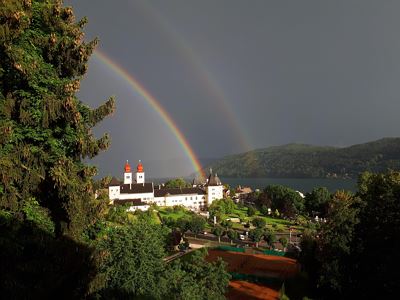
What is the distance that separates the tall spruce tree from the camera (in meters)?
8.01

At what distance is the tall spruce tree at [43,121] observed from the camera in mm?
8008

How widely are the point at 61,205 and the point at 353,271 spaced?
18.0 m

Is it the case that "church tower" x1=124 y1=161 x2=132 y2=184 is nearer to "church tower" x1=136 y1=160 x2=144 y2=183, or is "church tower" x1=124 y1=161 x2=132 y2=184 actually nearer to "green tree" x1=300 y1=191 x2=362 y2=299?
"church tower" x1=136 y1=160 x2=144 y2=183

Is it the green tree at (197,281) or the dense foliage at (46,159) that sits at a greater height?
the dense foliage at (46,159)

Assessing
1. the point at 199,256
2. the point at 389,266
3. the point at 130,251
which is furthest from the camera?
the point at 199,256

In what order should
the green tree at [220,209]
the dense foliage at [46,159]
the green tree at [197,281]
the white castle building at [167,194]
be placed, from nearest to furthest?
1. the dense foliage at [46,159]
2. the green tree at [197,281]
3. the green tree at [220,209]
4. the white castle building at [167,194]

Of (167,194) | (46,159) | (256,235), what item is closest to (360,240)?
(46,159)

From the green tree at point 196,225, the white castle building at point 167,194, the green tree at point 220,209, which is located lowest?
the green tree at point 196,225

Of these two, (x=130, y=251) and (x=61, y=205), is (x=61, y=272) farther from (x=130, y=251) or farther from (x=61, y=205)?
(x=130, y=251)

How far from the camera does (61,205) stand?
29.1 feet

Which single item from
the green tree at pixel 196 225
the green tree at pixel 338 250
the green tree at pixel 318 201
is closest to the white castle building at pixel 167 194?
the green tree at pixel 318 201

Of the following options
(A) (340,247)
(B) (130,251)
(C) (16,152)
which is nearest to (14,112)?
(C) (16,152)

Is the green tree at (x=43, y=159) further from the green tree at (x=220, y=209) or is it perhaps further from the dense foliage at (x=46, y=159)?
the green tree at (x=220, y=209)

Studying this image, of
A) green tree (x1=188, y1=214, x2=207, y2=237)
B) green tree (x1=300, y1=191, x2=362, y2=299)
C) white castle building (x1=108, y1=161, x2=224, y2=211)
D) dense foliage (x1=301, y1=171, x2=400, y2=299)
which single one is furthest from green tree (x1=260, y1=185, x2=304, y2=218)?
green tree (x1=300, y1=191, x2=362, y2=299)
